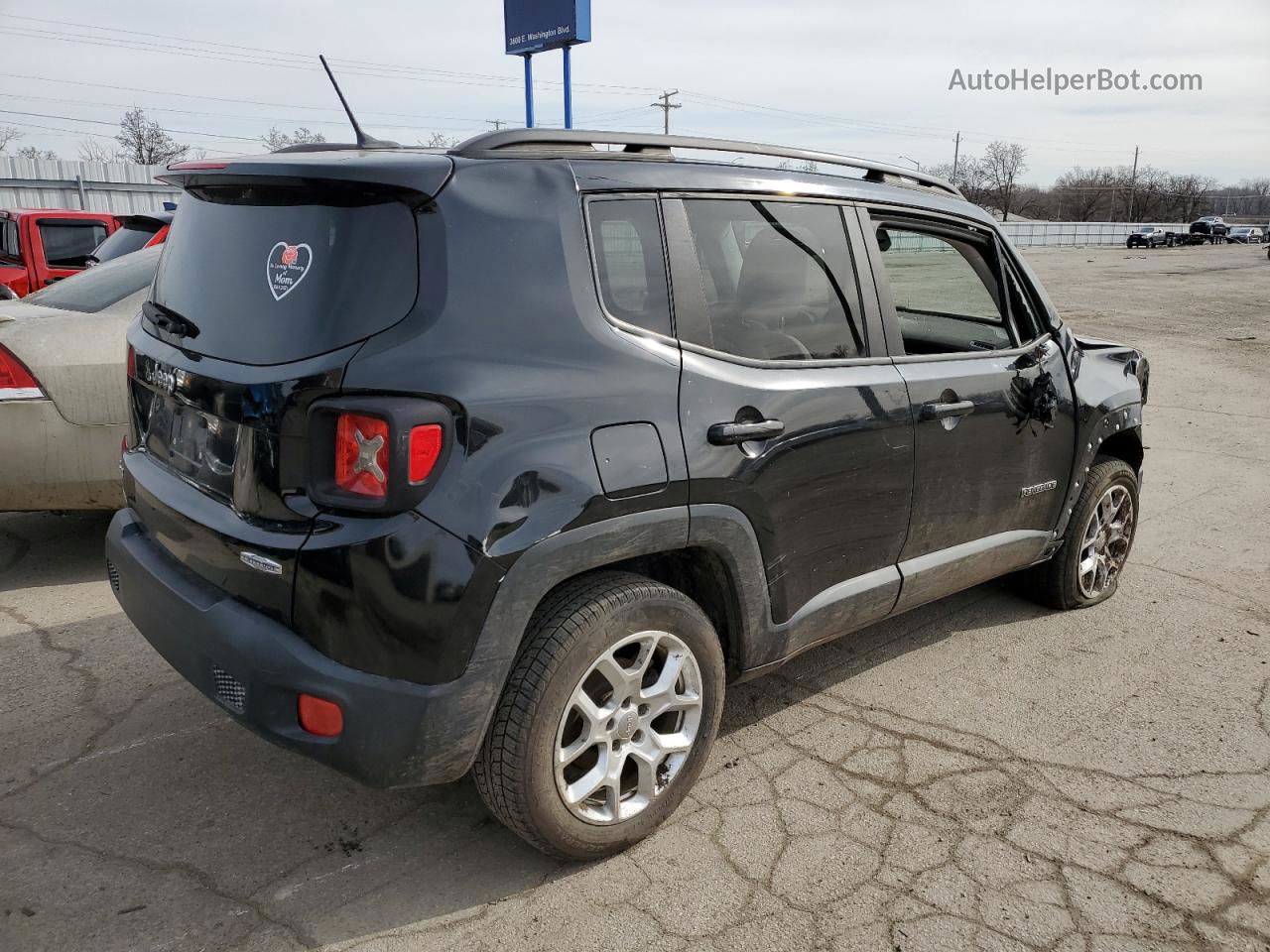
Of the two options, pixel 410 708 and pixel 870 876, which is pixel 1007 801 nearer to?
pixel 870 876

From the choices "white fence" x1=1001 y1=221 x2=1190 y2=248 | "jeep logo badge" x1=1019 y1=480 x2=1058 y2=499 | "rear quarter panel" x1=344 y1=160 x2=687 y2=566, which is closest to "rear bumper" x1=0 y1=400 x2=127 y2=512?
"rear quarter panel" x1=344 y1=160 x2=687 y2=566

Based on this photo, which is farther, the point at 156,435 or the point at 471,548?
the point at 156,435

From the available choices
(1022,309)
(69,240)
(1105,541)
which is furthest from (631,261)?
(69,240)

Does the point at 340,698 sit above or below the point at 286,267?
below

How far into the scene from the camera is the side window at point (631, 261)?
2.64 meters

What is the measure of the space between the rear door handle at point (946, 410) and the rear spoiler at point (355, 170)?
70.3 inches

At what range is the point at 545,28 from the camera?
21.8 metres

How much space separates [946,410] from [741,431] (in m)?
1.01

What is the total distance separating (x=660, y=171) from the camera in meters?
2.82

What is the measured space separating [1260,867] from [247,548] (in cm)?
284

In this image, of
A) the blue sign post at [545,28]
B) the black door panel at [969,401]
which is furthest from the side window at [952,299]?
the blue sign post at [545,28]

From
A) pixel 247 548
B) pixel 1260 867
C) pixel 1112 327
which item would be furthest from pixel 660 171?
pixel 1112 327

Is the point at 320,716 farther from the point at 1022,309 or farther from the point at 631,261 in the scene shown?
the point at 1022,309

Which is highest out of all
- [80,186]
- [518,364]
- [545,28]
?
[545,28]
